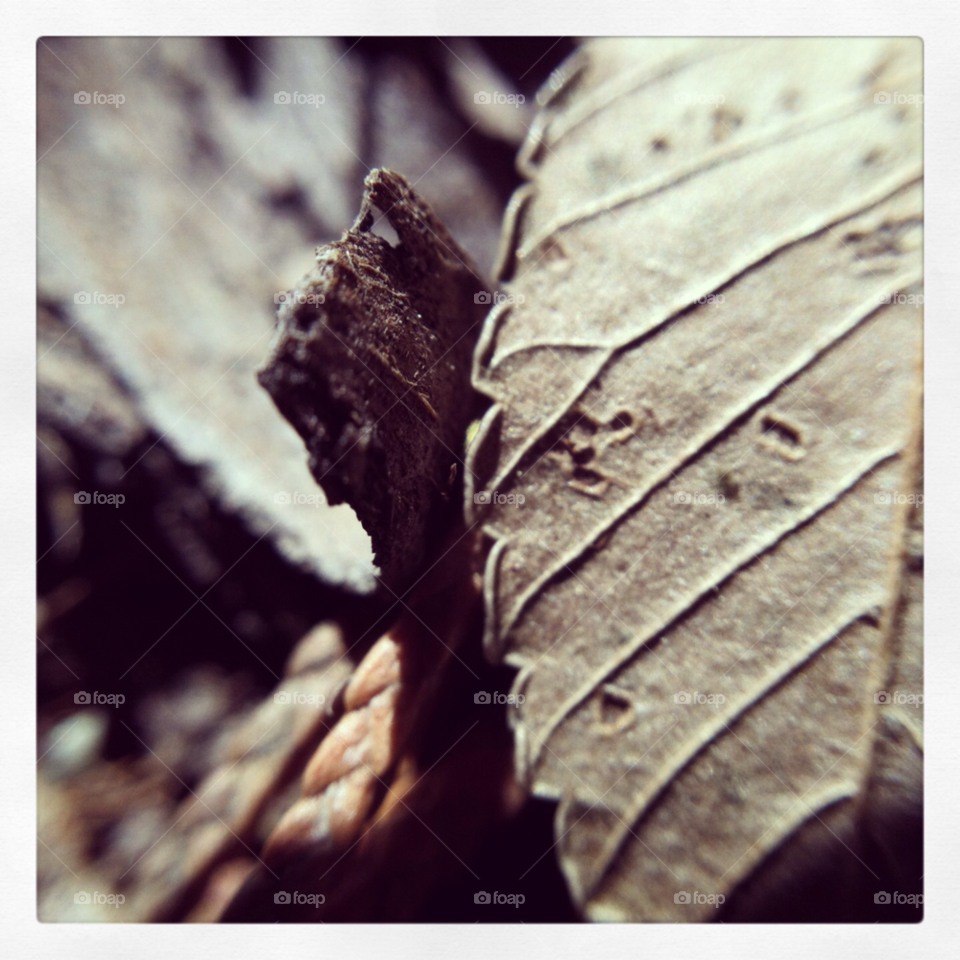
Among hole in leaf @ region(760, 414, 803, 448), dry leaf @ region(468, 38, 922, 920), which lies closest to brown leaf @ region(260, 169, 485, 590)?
dry leaf @ region(468, 38, 922, 920)

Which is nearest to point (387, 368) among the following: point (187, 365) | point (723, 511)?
point (723, 511)

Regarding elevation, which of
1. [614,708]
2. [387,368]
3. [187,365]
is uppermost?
[187,365]

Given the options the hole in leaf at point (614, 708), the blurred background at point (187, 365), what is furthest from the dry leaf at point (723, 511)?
the blurred background at point (187, 365)

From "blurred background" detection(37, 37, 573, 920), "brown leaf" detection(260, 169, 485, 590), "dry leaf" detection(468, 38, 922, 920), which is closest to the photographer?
"brown leaf" detection(260, 169, 485, 590)

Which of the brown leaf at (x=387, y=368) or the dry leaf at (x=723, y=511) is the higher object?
the brown leaf at (x=387, y=368)

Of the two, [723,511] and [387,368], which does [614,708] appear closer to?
[723,511]

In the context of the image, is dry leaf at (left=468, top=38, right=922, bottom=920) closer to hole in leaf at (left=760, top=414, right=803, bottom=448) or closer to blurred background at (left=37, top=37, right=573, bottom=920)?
hole in leaf at (left=760, top=414, right=803, bottom=448)

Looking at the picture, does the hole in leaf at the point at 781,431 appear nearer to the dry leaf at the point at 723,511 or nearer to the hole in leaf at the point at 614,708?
the dry leaf at the point at 723,511
